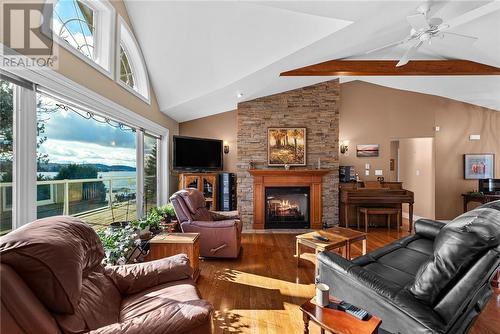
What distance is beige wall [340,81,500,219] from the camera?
16.6ft

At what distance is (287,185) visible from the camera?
470cm

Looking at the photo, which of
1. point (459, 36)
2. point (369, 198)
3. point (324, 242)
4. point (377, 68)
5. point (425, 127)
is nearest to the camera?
point (459, 36)

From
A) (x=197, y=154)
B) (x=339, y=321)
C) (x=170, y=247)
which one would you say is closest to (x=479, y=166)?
(x=339, y=321)

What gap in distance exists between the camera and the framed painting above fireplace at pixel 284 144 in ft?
15.8

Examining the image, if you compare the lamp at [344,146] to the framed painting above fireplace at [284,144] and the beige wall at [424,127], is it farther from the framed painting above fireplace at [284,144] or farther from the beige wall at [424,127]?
the framed painting above fireplace at [284,144]

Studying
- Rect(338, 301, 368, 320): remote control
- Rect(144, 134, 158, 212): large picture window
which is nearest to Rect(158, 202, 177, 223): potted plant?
Rect(144, 134, 158, 212): large picture window

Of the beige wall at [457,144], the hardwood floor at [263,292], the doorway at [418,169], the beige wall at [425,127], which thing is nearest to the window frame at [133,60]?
the hardwood floor at [263,292]

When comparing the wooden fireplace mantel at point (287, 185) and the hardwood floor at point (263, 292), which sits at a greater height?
the wooden fireplace mantel at point (287, 185)

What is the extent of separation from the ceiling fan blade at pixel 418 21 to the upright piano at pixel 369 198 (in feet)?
10.2

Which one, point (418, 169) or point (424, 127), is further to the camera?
point (418, 169)

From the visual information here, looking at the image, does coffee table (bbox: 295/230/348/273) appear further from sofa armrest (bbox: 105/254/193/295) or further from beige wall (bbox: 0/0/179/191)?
beige wall (bbox: 0/0/179/191)

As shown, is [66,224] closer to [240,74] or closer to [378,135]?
[240,74]

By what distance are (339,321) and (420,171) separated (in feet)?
19.0

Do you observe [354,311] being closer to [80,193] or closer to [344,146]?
[80,193]
